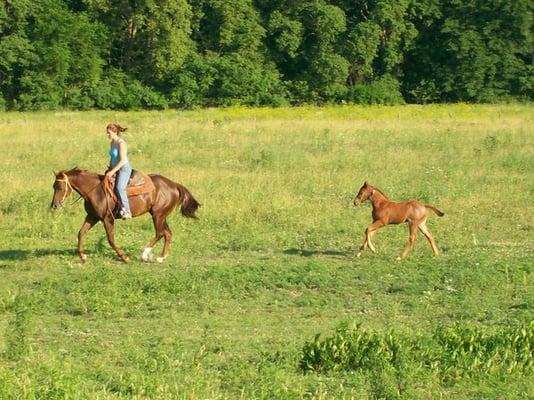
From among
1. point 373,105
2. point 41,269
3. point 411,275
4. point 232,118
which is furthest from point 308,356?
point 373,105

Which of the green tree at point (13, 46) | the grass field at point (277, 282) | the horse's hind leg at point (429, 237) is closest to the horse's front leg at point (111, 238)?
the grass field at point (277, 282)

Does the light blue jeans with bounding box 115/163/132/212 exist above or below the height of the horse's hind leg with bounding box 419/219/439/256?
above

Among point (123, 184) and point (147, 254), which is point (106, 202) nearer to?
point (123, 184)

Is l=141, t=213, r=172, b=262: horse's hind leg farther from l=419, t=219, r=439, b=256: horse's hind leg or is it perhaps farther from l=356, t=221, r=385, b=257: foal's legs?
l=419, t=219, r=439, b=256: horse's hind leg

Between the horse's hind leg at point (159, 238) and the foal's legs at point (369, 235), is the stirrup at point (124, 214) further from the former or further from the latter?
the foal's legs at point (369, 235)

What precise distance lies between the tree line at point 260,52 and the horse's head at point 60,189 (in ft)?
102

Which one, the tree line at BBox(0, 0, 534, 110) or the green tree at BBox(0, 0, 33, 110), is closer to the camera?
the green tree at BBox(0, 0, 33, 110)

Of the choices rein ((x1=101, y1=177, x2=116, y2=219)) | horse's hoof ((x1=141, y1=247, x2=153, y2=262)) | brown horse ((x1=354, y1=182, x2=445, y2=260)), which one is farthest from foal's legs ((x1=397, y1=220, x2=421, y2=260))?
rein ((x1=101, y1=177, x2=116, y2=219))

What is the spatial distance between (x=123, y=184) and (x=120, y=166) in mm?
274

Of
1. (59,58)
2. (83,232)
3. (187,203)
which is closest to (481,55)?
(59,58)

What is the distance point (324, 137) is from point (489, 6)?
2657 cm

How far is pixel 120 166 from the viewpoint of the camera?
13891mm

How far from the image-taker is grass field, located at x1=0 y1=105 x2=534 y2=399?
8.02 meters

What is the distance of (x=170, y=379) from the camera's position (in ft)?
26.0
